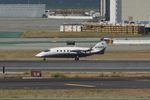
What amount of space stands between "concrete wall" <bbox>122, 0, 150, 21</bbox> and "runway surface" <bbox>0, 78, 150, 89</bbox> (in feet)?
333

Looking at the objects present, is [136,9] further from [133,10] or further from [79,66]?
[79,66]

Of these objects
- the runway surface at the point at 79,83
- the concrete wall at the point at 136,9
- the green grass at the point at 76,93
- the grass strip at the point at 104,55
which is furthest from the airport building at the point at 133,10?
the green grass at the point at 76,93

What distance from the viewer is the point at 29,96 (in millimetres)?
33906

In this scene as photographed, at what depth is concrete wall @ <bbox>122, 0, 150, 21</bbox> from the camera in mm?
144000

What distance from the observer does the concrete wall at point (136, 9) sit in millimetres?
144000

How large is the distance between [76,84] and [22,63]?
16.7m

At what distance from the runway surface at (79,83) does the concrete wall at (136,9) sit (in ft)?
333

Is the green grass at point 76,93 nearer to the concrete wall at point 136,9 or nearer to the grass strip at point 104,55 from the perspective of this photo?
the grass strip at point 104,55

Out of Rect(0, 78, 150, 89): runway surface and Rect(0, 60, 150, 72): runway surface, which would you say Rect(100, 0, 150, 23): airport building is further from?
Rect(0, 78, 150, 89): runway surface

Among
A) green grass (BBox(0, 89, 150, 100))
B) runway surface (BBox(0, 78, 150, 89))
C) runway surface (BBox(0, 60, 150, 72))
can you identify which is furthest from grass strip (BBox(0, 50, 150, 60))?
green grass (BBox(0, 89, 150, 100))

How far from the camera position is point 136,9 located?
145 meters

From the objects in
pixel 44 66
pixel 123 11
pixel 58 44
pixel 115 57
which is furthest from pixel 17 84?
pixel 123 11

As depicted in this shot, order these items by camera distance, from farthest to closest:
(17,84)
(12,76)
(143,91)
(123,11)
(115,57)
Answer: (123,11), (115,57), (12,76), (17,84), (143,91)

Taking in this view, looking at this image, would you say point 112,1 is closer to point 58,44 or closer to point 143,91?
point 58,44
